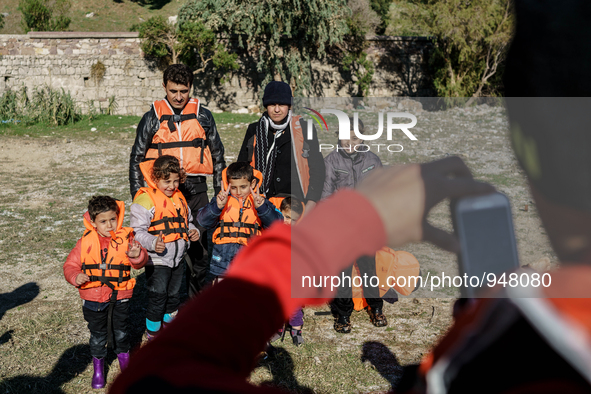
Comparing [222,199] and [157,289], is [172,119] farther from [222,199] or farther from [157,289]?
[157,289]

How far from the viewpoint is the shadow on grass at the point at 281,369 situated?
3.53m

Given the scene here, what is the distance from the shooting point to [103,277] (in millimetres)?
3434

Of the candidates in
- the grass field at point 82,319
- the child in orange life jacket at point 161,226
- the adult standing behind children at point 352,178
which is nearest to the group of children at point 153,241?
the child in orange life jacket at point 161,226

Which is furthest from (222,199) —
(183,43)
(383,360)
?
(183,43)

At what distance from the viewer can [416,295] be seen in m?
5.05

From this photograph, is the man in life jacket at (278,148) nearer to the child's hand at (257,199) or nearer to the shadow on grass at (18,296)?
the child's hand at (257,199)

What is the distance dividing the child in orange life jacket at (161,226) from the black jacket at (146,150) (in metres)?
0.25

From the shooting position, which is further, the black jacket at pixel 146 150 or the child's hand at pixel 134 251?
the black jacket at pixel 146 150

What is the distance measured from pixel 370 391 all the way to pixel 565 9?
11.4 ft

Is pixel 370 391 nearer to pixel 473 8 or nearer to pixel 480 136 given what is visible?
pixel 480 136

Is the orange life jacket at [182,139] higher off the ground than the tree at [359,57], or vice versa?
the tree at [359,57]

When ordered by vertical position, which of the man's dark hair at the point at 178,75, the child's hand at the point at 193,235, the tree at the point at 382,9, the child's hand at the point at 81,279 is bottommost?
the child's hand at the point at 81,279

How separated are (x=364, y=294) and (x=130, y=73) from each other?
634 inches

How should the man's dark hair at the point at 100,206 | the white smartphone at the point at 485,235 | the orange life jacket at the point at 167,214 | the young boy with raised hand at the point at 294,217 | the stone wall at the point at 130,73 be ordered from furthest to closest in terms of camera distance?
1. the stone wall at the point at 130,73
2. the young boy with raised hand at the point at 294,217
3. the orange life jacket at the point at 167,214
4. the man's dark hair at the point at 100,206
5. the white smartphone at the point at 485,235
